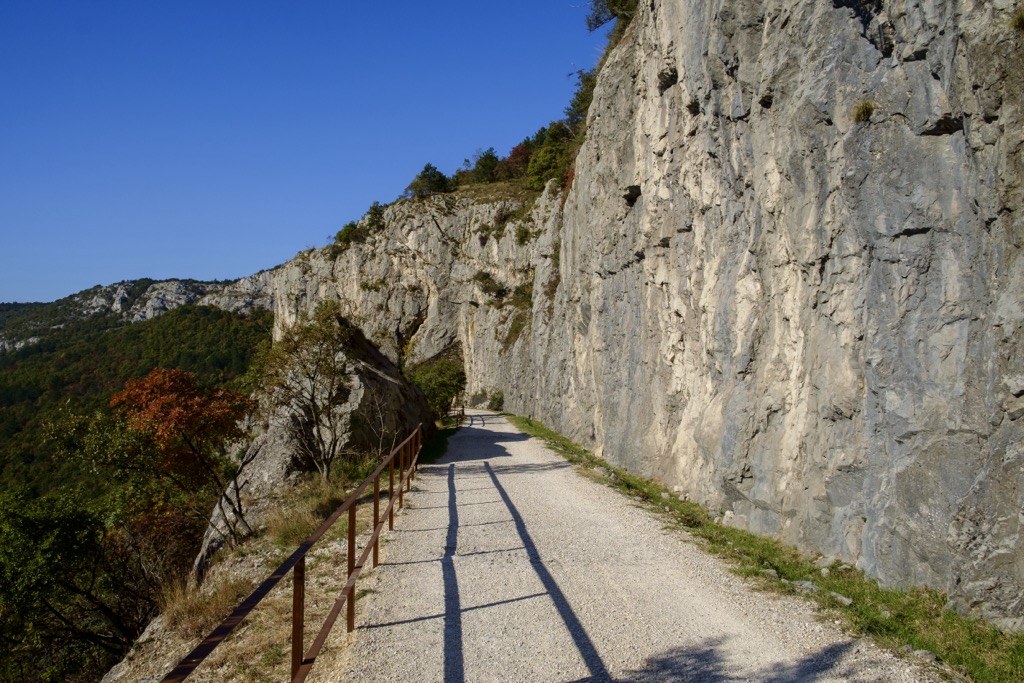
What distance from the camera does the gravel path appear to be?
16.1ft

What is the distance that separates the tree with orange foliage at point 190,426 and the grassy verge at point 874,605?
772cm

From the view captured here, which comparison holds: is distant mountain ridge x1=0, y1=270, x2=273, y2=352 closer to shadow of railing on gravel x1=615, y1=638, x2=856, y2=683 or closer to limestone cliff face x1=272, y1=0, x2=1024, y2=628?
limestone cliff face x1=272, y1=0, x2=1024, y2=628

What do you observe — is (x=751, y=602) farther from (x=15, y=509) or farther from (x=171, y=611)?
(x=15, y=509)

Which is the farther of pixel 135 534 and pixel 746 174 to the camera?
pixel 135 534

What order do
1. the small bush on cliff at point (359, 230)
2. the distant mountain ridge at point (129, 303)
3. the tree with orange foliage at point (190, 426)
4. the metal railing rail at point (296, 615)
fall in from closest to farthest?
the metal railing rail at point (296, 615) → the tree with orange foliage at point (190, 426) → the small bush on cliff at point (359, 230) → the distant mountain ridge at point (129, 303)

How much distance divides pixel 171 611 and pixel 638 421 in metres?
10.9

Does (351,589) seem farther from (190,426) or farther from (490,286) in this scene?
(490,286)

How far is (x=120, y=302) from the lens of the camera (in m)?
114

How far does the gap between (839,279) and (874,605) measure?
3.58 metres

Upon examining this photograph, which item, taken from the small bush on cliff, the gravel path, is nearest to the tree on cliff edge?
the gravel path

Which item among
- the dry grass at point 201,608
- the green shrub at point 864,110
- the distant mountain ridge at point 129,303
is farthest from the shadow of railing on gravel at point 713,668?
the distant mountain ridge at point 129,303

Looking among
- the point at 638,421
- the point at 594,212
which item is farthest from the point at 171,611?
the point at 594,212

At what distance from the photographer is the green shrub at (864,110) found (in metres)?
7.36

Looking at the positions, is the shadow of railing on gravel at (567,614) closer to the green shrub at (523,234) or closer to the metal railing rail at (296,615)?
the metal railing rail at (296,615)
